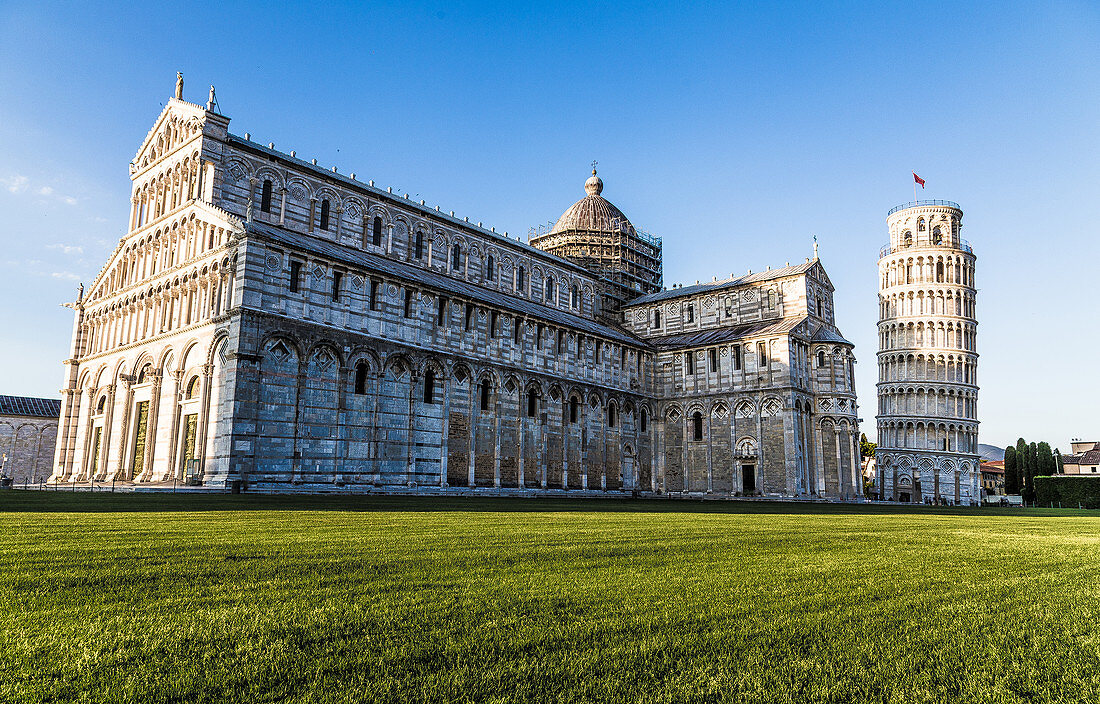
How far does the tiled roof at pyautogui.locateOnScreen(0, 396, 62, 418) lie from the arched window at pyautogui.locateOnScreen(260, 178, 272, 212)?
28.9 m

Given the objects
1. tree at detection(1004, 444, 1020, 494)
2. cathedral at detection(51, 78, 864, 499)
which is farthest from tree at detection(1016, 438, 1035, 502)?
cathedral at detection(51, 78, 864, 499)

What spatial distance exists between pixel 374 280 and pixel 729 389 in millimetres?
26845

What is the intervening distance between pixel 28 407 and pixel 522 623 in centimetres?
6603

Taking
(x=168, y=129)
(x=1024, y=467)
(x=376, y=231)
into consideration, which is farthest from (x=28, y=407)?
(x=1024, y=467)

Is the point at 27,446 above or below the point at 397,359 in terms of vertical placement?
below

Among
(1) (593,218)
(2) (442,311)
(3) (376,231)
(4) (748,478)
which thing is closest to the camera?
(2) (442,311)

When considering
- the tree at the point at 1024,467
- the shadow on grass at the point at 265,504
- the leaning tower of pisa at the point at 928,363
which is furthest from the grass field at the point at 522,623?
the tree at the point at 1024,467

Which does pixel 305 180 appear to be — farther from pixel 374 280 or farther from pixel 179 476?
pixel 179 476

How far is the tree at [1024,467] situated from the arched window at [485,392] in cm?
6033

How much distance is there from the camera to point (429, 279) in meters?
42.3

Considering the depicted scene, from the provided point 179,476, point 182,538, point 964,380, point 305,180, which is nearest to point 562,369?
point 305,180

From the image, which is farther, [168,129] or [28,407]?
[28,407]

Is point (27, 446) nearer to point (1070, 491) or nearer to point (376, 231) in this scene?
point (376, 231)

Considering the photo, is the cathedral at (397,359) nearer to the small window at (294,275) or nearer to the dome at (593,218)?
the small window at (294,275)
